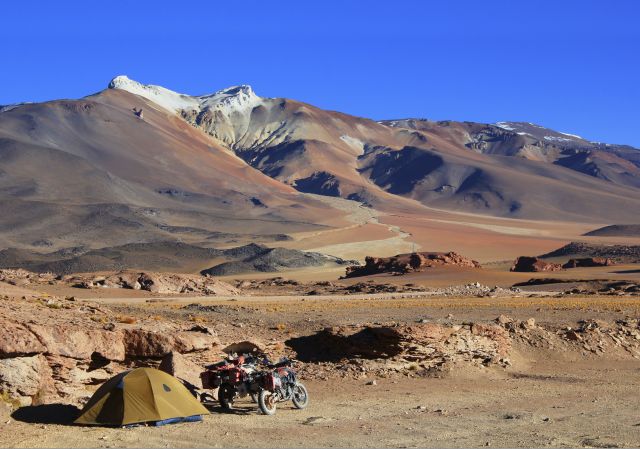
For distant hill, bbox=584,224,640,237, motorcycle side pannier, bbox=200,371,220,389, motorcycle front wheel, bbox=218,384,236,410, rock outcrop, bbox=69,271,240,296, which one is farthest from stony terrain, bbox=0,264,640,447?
distant hill, bbox=584,224,640,237

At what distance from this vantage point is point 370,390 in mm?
17797

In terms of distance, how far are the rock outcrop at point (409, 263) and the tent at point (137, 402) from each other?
178 feet

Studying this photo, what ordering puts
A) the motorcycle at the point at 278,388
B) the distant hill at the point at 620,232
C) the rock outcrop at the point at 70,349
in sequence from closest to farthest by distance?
1. the rock outcrop at the point at 70,349
2. the motorcycle at the point at 278,388
3. the distant hill at the point at 620,232

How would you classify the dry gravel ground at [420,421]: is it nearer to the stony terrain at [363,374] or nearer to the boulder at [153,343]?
the stony terrain at [363,374]

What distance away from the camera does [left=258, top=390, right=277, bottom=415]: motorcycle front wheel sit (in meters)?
14.8

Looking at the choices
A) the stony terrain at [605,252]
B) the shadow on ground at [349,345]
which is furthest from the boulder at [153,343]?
the stony terrain at [605,252]

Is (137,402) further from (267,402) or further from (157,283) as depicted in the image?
(157,283)

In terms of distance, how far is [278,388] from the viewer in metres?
15.2

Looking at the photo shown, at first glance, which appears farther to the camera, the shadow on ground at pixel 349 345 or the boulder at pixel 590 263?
the boulder at pixel 590 263

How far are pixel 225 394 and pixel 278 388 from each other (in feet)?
2.96

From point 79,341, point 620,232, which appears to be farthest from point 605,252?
point 79,341

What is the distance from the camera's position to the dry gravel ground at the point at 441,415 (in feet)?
41.8

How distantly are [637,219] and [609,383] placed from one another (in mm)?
187446

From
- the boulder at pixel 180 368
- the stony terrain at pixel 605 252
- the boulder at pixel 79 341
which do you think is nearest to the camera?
the boulder at pixel 79 341
